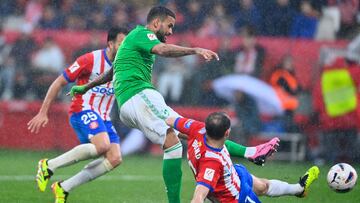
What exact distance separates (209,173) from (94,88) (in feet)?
10.5

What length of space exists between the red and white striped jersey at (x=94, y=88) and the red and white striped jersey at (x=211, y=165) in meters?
2.41

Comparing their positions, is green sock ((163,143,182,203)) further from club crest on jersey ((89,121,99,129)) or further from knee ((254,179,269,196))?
club crest on jersey ((89,121,99,129))

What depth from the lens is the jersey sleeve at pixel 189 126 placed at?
854cm

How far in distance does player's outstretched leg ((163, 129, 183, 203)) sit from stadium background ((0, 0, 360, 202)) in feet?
21.4

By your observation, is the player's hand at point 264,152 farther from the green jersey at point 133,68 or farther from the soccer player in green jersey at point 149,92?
the green jersey at point 133,68

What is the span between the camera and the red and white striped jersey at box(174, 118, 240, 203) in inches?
321

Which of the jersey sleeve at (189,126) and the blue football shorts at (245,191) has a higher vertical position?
the jersey sleeve at (189,126)

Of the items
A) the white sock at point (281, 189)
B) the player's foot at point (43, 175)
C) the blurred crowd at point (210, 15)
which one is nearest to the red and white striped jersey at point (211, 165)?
the white sock at point (281, 189)

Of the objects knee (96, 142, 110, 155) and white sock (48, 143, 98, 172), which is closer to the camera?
white sock (48, 143, 98, 172)

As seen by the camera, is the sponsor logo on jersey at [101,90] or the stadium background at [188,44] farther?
the stadium background at [188,44]

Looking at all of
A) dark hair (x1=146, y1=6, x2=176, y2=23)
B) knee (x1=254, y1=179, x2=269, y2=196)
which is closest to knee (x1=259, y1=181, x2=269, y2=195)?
knee (x1=254, y1=179, x2=269, y2=196)

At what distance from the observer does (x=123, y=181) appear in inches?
516

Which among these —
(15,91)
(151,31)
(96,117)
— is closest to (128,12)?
(15,91)

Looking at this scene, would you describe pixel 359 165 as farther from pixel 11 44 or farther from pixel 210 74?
pixel 11 44
